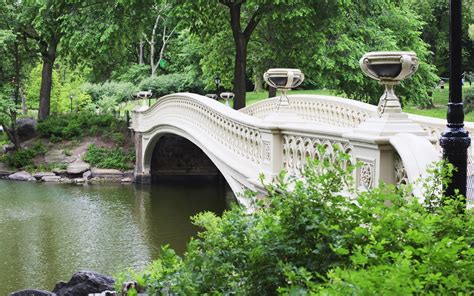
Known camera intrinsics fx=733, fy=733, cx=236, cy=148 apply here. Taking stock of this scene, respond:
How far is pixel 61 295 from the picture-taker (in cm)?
1126

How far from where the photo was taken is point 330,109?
18.0 metres

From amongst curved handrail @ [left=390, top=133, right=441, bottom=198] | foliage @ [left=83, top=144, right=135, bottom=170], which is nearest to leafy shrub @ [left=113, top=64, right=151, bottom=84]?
foliage @ [left=83, top=144, right=135, bottom=170]

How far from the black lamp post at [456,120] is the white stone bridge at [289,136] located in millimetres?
340

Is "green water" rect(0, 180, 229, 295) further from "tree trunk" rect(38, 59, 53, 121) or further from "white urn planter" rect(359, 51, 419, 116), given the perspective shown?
"white urn planter" rect(359, 51, 419, 116)

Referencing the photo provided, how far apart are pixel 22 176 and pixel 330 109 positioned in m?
Answer: 13.0

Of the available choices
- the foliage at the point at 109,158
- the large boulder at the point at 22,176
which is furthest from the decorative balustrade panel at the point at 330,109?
the large boulder at the point at 22,176

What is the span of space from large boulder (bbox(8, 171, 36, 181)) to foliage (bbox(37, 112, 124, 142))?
257 cm

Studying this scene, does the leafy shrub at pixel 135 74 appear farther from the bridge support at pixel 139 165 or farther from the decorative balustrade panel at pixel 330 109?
the decorative balustrade panel at pixel 330 109

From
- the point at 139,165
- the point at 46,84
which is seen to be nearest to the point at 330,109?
the point at 139,165

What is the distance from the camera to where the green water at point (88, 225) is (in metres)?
14.0

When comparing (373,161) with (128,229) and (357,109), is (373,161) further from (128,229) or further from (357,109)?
A: (128,229)

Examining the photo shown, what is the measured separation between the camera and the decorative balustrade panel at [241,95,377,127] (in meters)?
16.1

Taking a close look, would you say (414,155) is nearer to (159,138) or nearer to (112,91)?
(159,138)

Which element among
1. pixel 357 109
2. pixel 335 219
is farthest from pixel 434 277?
pixel 357 109
